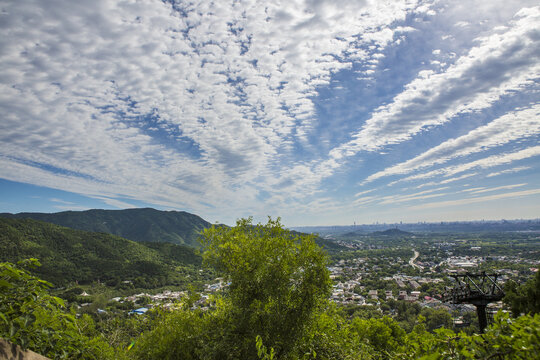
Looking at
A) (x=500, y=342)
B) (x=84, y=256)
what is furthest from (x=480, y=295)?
(x=84, y=256)

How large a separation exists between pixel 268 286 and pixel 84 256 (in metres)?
122

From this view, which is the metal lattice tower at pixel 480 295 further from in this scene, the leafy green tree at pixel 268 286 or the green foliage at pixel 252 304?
the green foliage at pixel 252 304

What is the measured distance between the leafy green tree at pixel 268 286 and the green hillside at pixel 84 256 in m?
98.0

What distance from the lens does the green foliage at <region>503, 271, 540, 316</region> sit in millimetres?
8023

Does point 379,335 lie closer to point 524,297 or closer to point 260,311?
point 524,297

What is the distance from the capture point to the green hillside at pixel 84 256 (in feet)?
274

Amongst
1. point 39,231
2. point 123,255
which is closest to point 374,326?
point 123,255

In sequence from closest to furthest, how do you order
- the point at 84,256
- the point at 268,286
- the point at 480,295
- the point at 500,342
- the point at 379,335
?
the point at 500,342, the point at 268,286, the point at 480,295, the point at 379,335, the point at 84,256

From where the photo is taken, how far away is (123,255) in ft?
363

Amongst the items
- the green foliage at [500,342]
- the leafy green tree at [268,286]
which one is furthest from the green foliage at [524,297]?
the green foliage at [500,342]

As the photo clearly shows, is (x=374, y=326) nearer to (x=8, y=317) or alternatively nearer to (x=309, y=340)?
(x=309, y=340)

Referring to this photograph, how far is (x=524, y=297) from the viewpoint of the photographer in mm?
8508

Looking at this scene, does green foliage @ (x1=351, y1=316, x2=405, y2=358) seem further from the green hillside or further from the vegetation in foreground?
the green hillside

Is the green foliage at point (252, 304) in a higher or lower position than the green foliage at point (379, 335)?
higher
